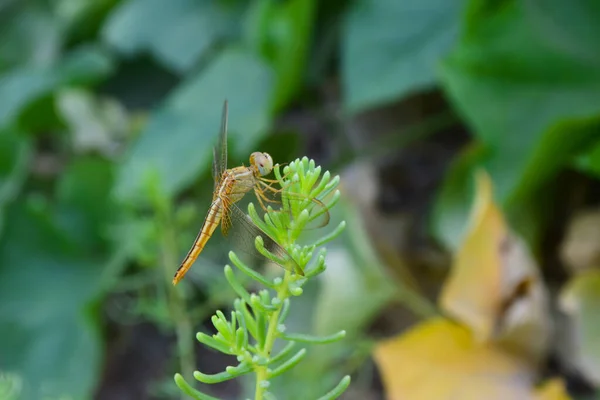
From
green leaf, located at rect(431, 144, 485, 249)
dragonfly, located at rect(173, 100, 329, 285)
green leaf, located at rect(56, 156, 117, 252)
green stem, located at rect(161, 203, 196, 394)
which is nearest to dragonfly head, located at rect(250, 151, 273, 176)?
dragonfly, located at rect(173, 100, 329, 285)

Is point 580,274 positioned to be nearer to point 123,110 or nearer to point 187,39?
point 187,39

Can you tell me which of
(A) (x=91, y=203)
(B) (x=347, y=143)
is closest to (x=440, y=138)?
(B) (x=347, y=143)

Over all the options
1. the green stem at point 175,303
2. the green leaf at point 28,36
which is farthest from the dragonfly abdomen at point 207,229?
the green leaf at point 28,36

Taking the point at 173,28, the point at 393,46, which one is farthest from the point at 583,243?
the point at 173,28

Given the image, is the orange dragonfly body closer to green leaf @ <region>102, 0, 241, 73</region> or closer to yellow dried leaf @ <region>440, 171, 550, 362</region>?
yellow dried leaf @ <region>440, 171, 550, 362</region>

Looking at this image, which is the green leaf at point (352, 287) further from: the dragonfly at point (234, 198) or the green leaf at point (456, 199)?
the dragonfly at point (234, 198)
